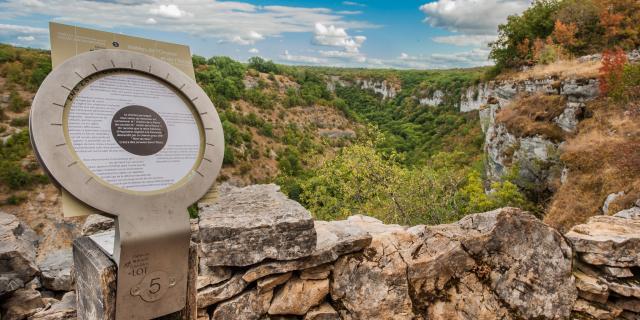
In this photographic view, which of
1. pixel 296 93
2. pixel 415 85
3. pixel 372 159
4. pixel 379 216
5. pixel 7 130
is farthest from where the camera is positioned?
pixel 415 85

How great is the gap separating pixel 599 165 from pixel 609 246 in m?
6.97

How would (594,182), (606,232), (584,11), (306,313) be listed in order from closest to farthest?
(306,313)
(606,232)
(594,182)
(584,11)

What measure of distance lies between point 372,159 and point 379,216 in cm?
219

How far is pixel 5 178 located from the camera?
83.0 ft

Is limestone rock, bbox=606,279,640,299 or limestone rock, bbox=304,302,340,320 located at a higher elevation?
limestone rock, bbox=606,279,640,299

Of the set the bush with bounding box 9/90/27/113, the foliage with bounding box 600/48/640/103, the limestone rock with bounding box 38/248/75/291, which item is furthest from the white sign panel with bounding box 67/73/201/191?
the bush with bounding box 9/90/27/113

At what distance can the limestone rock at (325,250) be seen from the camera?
398cm

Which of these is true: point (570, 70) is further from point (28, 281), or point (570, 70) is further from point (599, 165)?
point (28, 281)

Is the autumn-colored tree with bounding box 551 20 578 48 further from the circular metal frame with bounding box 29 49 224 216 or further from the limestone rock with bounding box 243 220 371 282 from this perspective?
the circular metal frame with bounding box 29 49 224 216

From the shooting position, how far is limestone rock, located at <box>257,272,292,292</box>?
405 centimetres

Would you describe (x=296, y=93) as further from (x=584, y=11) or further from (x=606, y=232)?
(x=606, y=232)

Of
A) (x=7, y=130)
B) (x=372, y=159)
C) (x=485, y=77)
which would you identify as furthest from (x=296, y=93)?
(x=372, y=159)

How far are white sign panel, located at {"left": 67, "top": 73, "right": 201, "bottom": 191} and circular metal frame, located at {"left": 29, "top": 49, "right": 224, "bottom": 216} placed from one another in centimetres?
5

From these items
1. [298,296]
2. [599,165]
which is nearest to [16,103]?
[298,296]
